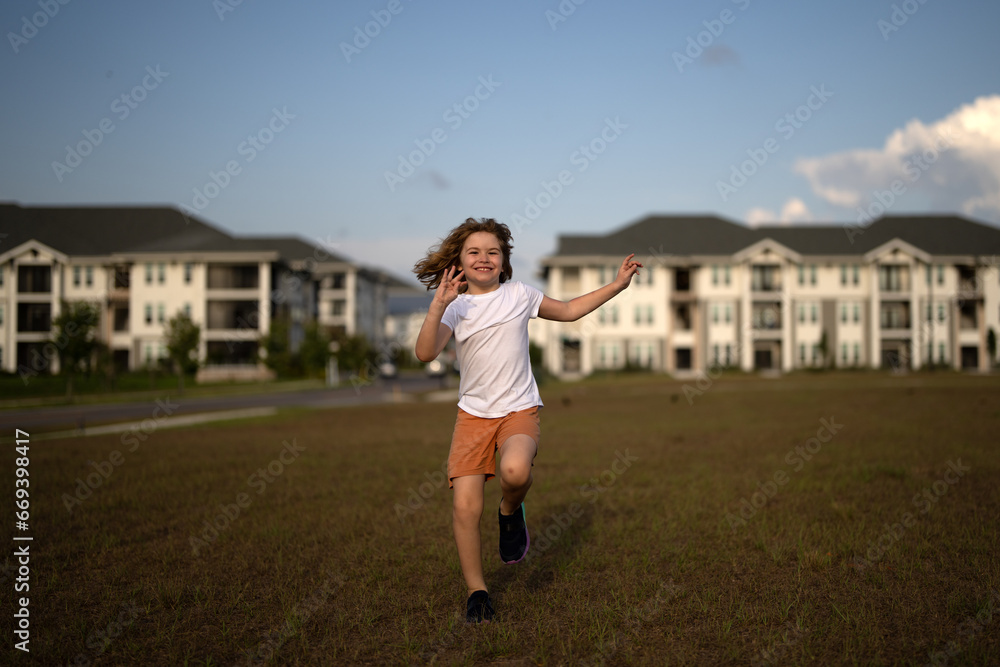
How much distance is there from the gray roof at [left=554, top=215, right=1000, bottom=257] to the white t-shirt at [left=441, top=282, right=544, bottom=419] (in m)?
52.3

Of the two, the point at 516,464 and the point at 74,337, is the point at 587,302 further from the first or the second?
the point at 74,337

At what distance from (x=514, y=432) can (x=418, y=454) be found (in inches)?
337

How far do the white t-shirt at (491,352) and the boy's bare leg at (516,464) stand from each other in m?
0.23

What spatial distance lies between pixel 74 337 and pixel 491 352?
104ft

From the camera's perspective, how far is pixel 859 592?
462 centimetres

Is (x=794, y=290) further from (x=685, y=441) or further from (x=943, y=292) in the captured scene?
(x=685, y=441)

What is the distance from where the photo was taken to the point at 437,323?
4.27m

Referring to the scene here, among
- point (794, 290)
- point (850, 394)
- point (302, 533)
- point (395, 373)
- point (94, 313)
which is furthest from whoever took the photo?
point (395, 373)

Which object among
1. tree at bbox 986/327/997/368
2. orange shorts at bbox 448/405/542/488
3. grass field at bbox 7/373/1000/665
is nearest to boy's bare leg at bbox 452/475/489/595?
orange shorts at bbox 448/405/542/488

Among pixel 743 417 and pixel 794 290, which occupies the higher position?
pixel 794 290

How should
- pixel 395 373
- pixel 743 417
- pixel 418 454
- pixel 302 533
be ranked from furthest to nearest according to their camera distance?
1. pixel 395 373
2. pixel 743 417
3. pixel 418 454
4. pixel 302 533

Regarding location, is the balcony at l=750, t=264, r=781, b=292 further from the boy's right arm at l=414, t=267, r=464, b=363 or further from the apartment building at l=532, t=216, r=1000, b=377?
the boy's right arm at l=414, t=267, r=464, b=363

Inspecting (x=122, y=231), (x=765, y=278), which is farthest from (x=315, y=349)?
(x=765, y=278)

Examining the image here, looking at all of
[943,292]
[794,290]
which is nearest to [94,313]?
[794,290]
